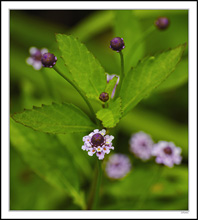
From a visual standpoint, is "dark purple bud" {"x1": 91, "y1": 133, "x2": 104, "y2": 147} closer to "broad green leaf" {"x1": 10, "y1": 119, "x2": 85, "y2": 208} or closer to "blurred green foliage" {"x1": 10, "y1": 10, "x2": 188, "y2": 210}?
Result: "blurred green foliage" {"x1": 10, "y1": 10, "x2": 188, "y2": 210}

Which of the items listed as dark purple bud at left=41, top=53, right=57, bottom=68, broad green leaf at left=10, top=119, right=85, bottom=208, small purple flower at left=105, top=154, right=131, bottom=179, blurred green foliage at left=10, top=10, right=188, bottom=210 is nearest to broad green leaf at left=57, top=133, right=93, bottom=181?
blurred green foliage at left=10, top=10, right=188, bottom=210

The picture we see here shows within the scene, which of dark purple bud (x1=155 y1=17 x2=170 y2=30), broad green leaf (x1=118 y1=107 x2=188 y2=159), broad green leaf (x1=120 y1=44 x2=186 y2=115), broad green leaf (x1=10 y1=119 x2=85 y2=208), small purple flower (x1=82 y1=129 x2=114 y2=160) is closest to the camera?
small purple flower (x1=82 y1=129 x2=114 y2=160)

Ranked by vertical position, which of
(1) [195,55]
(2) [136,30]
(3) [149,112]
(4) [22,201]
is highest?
(2) [136,30]

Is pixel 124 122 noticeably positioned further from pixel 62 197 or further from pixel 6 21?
pixel 6 21

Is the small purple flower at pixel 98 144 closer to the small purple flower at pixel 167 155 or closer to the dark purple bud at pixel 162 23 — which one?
the small purple flower at pixel 167 155

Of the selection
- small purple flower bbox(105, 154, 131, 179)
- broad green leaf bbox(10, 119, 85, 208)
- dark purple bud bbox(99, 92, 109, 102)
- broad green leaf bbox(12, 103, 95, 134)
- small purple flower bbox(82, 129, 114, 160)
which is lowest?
small purple flower bbox(105, 154, 131, 179)

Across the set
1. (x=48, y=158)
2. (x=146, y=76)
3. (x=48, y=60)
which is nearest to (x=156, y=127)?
(x=48, y=158)

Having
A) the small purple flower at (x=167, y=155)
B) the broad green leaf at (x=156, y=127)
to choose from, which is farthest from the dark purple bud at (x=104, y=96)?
the broad green leaf at (x=156, y=127)

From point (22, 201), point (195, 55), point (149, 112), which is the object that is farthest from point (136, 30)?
point (22, 201)
